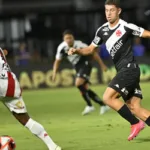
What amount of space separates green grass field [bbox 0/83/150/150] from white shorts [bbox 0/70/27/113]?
0.99m

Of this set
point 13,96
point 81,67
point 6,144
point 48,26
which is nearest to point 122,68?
point 13,96

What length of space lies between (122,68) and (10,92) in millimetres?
1921

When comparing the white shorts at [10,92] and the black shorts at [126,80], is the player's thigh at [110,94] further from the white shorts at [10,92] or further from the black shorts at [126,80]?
the white shorts at [10,92]

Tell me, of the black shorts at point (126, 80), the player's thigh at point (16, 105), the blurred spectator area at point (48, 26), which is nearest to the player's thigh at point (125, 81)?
the black shorts at point (126, 80)

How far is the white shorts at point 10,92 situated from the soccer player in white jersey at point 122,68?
3.83 ft

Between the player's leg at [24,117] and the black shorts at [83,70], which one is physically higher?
the player's leg at [24,117]

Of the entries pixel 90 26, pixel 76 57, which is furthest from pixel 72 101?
pixel 90 26

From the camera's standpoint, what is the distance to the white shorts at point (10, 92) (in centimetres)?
810

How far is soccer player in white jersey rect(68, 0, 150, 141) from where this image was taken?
29.7ft

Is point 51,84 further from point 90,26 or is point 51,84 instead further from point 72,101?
point 72,101

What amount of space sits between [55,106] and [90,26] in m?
8.27

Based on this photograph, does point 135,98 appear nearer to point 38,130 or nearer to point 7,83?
point 38,130

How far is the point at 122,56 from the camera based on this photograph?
9.16m

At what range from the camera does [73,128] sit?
1130 cm
